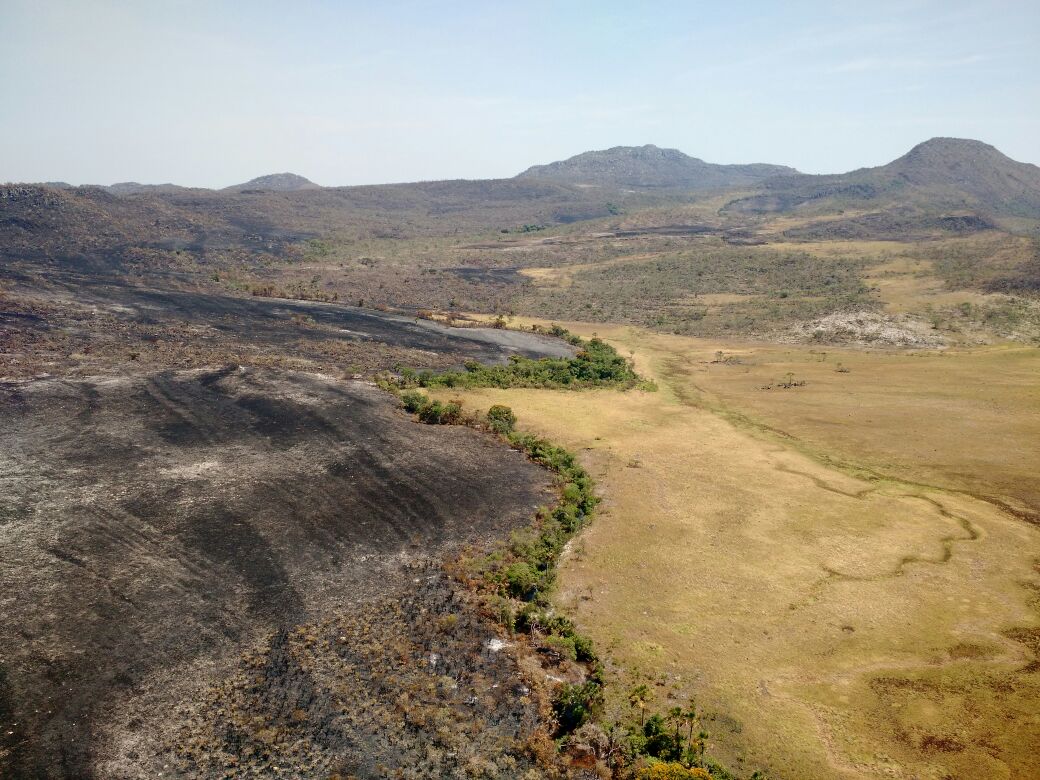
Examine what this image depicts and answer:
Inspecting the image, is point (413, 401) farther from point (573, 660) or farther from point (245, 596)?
point (573, 660)

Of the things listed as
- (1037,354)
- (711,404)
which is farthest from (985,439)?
(1037,354)

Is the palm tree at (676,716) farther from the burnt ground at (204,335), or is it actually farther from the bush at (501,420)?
the burnt ground at (204,335)

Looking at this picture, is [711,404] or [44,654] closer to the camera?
[44,654]

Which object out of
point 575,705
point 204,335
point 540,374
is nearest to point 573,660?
point 575,705

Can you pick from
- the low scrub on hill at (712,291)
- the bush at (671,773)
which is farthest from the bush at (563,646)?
the low scrub on hill at (712,291)

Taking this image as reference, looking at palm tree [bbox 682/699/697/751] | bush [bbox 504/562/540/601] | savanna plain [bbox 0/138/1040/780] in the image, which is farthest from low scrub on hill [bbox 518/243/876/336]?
palm tree [bbox 682/699/697/751]

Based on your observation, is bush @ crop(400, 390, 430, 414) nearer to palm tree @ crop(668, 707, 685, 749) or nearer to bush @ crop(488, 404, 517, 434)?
bush @ crop(488, 404, 517, 434)

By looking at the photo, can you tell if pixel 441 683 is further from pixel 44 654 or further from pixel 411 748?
pixel 44 654
